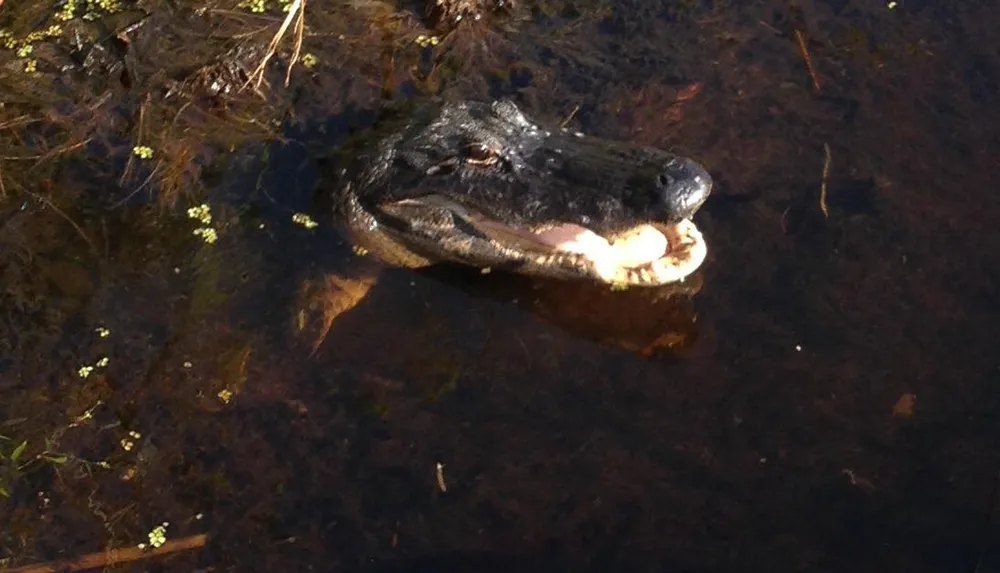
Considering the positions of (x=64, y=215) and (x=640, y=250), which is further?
(x=64, y=215)

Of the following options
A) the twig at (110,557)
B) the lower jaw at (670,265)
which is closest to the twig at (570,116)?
the lower jaw at (670,265)

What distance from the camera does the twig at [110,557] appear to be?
→ 3625mm

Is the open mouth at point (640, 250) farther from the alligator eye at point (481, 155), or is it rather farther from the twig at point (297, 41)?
the twig at point (297, 41)

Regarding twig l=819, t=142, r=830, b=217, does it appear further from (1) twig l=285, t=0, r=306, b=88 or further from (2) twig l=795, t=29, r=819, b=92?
(1) twig l=285, t=0, r=306, b=88

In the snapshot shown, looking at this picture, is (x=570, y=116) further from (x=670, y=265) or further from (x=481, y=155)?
(x=670, y=265)

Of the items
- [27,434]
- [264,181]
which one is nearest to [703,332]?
[264,181]

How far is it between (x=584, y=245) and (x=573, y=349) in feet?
1.43

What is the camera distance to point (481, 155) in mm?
4227

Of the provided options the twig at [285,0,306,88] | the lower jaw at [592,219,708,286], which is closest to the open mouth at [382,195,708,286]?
the lower jaw at [592,219,708,286]

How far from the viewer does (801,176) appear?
4.62m

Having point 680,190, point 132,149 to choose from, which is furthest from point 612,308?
point 132,149

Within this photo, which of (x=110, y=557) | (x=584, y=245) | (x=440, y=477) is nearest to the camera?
(x=110, y=557)

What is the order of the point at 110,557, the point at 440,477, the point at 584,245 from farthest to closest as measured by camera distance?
the point at 584,245 → the point at 440,477 → the point at 110,557

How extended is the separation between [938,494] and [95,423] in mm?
3206
